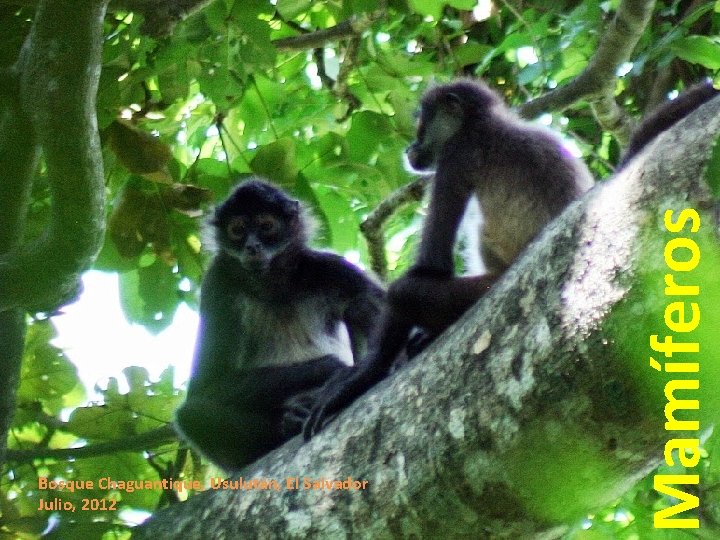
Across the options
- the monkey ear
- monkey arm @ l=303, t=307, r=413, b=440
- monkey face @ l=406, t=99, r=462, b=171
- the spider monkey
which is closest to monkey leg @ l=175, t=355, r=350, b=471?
monkey arm @ l=303, t=307, r=413, b=440

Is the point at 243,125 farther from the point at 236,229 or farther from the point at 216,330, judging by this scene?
the point at 216,330

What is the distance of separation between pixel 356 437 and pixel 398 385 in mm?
190

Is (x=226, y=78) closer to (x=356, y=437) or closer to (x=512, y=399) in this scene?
(x=356, y=437)

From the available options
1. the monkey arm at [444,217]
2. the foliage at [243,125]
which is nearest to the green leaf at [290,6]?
the foliage at [243,125]

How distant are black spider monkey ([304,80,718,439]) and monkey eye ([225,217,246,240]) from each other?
86cm

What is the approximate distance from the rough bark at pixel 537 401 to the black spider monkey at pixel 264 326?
1262mm

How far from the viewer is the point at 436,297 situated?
3.51m

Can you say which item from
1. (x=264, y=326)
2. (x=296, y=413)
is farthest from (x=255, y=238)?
(x=296, y=413)

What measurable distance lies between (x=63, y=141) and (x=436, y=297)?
53.0 inches

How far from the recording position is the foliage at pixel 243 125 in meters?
3.96

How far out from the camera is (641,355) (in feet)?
6.93

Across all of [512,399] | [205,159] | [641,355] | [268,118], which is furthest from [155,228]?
[641,355]

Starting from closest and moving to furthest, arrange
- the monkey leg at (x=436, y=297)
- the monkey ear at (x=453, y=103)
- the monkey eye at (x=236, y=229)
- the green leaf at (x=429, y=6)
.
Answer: the monkey leg at (x=436, y=297) → the green leaf at (x=429, y=6) → the monkey ear at (x=453, y=103) → the monkey eye at (x=236, y=229)

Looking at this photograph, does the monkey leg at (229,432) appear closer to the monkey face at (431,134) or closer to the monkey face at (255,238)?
the monkey face at (255,238)
